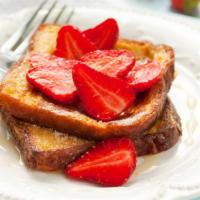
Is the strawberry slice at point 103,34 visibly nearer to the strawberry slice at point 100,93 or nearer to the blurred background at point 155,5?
the strawberry slice at point 100,93

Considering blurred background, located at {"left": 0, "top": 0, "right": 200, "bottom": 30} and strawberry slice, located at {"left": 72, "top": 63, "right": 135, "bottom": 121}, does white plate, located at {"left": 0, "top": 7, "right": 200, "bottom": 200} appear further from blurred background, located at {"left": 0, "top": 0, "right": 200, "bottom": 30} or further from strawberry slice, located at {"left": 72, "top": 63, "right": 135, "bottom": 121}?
blurred background, located at {"left": 0, "top": 0, "right": 200, "bottom": 30}

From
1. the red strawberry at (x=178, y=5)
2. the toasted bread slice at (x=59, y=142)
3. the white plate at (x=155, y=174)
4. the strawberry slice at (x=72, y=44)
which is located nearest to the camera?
the white plate at (x=155, y=174)

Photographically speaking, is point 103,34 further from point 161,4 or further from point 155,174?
point 161,4

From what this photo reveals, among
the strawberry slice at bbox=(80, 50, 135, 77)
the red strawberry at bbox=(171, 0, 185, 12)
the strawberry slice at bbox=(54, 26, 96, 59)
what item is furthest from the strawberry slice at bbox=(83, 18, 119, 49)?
the red strawberry at bbox=(171, 0, 185, 12)

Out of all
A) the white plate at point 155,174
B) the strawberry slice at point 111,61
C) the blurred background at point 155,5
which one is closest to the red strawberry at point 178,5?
the blurred background at point 155,5

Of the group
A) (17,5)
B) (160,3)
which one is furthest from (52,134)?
(160,3)
